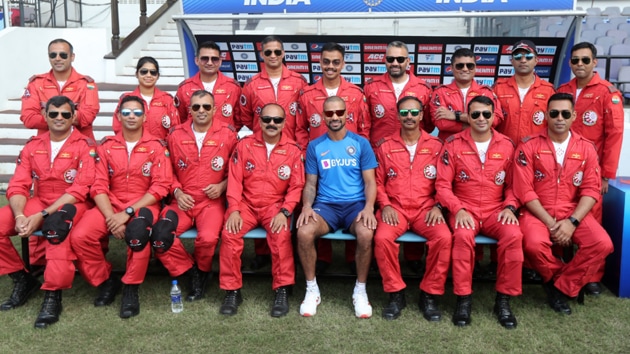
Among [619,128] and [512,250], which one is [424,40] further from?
[512,250]

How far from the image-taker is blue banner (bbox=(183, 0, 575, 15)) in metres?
5.11

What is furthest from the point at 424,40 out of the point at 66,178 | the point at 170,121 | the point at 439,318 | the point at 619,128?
the point at 66,178

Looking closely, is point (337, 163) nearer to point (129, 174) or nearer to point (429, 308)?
point (429, 308)

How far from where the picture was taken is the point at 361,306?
12.6 feet

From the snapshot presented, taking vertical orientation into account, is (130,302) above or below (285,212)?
below

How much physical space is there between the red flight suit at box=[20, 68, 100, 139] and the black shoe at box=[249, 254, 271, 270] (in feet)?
5.99

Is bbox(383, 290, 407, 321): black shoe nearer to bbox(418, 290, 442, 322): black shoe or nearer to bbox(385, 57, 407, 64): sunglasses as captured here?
bbox(418, 290, 442, 322): black shoe

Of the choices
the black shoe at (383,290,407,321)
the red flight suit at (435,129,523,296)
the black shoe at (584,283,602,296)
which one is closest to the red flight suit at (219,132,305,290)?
the black shoe at (383,290,407,321)

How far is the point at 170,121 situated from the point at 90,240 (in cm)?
136

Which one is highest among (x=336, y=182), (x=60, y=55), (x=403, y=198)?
(x=60, y=55)

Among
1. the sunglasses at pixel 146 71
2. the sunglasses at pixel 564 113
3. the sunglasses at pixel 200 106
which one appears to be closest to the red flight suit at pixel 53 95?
the sunglasses at pixel 146 71

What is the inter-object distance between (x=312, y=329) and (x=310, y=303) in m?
0.26

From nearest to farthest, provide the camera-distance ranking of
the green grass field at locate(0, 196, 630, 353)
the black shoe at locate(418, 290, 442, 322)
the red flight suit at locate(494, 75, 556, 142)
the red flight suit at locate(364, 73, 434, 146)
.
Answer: the green grass field at locate(0, 196, 630, 353), the black shoe at locate(418, 290, 442, 322), the red flight suit at locate(494, 75, 556, 142), the red flight suit at locate(364, 73, 434, 146)

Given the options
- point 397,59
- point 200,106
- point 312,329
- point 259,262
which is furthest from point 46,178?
point 397,59
